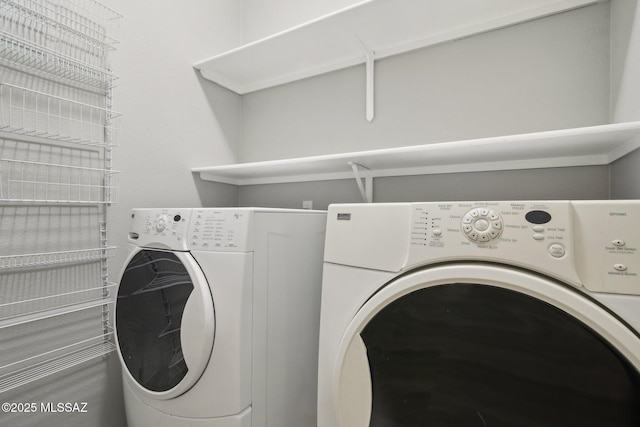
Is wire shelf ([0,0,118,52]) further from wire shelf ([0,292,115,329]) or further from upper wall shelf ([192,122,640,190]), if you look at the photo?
wire shelf ([0,292,115,329])

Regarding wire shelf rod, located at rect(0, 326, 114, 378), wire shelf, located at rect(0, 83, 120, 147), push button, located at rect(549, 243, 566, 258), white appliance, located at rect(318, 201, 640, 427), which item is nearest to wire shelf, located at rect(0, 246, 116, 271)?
wire shelf rod, located at rect(0, 326, 114, 378)

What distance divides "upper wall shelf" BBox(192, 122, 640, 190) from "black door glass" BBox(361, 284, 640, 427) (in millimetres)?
557

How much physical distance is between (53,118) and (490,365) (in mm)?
1668

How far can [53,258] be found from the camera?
44.3 inches

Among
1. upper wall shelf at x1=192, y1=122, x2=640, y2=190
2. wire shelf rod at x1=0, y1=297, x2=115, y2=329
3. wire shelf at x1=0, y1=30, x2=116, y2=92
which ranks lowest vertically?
wire shelf rod at x1=0, y1=297, x2=115, y2=329

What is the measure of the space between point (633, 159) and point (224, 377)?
140cm

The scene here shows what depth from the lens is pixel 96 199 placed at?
4.16 ft

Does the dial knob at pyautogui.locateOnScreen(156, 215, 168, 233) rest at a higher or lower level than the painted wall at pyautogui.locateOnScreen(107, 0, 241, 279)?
lower

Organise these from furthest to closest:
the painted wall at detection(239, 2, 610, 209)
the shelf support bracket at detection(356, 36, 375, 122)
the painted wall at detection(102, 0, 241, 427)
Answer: the shelf support bracket at detection(356, 36, 375, 122)
the painted wall at detection(102, 0, 241, 427)
the painted wall at detection(239, 2, 610, 209)

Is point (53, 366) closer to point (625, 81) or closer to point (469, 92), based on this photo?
point (469, 92)

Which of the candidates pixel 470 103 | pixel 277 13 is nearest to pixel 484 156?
pixel 470 103

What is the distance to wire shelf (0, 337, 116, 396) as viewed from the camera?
100cm

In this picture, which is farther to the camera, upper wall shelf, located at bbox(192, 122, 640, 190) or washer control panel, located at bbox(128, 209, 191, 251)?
washer control panel, located at bbox(128, 209, 191, 251)

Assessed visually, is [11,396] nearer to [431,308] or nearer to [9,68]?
[9,68]
